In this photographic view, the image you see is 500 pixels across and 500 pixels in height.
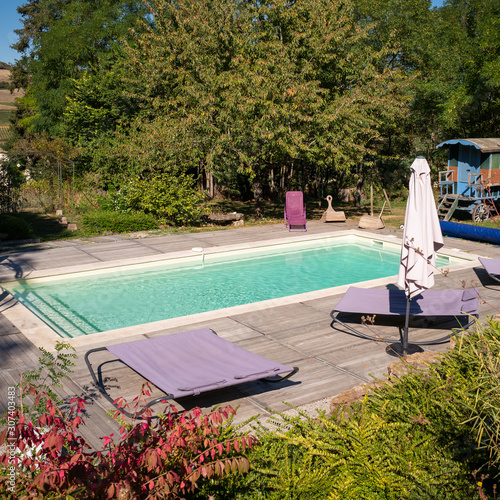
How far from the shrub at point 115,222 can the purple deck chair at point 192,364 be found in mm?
8930

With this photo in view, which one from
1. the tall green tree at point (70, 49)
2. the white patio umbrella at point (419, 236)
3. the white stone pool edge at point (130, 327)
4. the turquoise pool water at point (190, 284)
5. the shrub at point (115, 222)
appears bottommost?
the turquoise pool water at point (190, 284)

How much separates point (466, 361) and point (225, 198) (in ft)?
69.8

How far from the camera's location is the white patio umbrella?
233 inches

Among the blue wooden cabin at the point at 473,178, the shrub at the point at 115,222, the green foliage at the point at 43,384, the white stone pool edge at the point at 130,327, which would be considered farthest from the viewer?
the blue wooden cabin at the point at 473,178

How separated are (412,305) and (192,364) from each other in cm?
331

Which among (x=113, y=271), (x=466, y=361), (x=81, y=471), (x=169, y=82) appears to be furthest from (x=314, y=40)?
(x=81, y=471)

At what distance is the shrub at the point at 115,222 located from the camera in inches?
564

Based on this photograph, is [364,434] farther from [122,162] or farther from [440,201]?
[122,162]

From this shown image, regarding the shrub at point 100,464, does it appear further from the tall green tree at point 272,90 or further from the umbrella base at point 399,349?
the tall green tree at point 272,90

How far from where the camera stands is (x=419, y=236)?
235 inches

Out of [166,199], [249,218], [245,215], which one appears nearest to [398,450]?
[166,199]

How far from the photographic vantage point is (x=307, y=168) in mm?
24281

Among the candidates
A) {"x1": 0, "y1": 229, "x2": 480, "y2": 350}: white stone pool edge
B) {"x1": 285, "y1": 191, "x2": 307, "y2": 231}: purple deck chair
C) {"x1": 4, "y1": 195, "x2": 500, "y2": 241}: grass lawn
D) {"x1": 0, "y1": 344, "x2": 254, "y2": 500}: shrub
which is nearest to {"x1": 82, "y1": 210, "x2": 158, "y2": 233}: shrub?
{"x1": 4, "y1": 195, "x2": 500, "y2": 241}: grass lawn

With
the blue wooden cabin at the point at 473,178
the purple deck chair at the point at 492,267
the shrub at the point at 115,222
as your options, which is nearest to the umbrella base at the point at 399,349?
the purple deck chair at the point at 492,267
